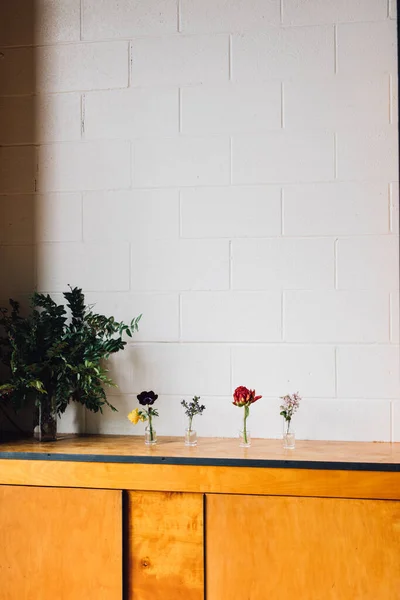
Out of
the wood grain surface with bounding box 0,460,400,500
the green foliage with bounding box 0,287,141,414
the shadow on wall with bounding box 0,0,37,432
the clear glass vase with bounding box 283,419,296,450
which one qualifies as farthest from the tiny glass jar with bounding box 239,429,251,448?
the shadow on wall with bounding box 0,0,37,432

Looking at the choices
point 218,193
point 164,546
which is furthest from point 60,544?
point 218,193

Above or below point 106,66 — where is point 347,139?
below

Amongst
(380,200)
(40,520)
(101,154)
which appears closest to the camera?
(40,520)

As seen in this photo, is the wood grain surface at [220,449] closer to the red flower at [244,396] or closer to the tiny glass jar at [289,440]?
the tiny glass jar at [289,440]

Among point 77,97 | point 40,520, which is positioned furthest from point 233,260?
point 40,520

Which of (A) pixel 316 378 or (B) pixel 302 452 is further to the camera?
(A) pixel 316 378

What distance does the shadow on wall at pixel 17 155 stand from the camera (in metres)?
2.50

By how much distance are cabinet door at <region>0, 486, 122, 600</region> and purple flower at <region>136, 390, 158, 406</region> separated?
31 centimetres

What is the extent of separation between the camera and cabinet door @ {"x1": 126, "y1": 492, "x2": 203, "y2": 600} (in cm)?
199

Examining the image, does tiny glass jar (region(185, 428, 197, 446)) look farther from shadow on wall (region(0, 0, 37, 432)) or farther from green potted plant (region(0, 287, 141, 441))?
shadow on wall (region(0, 0, 37, 432))

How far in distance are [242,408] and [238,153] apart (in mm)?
882

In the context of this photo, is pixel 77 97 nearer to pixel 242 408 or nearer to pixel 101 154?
pixel 101 154

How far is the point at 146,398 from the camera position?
2.20m

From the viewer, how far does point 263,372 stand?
2338mm
